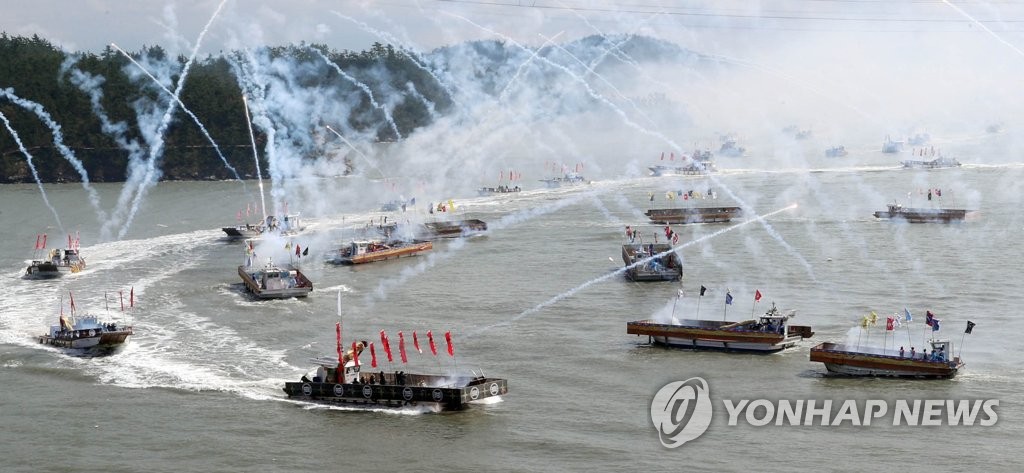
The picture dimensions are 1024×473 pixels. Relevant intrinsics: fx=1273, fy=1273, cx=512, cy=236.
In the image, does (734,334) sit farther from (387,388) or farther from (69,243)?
(69,243)

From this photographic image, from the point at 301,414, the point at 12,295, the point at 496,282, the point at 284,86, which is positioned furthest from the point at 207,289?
the point at 284,86

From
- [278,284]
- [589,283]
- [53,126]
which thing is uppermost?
[53,126]

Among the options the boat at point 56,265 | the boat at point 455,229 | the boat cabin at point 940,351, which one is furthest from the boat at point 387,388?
the boat at point 455,229

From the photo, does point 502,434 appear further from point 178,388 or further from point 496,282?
point 496,282

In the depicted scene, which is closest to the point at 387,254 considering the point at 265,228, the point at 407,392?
the point at 265,228

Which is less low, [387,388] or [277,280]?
[277,280]
